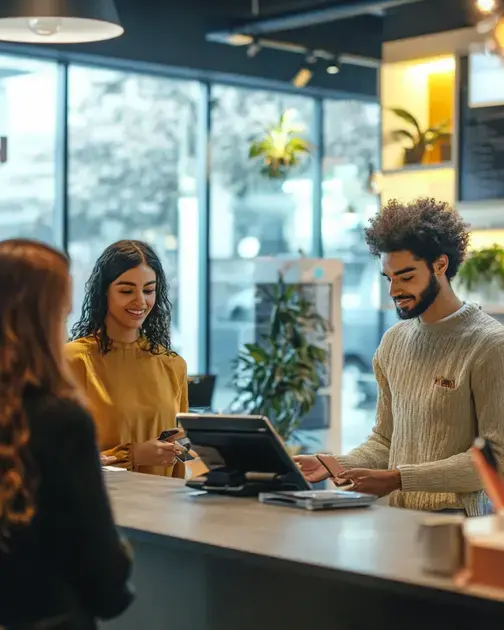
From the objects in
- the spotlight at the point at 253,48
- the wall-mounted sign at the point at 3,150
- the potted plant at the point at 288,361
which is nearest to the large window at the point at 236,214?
the spotlight at the point at 253,48

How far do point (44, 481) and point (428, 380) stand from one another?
Answer: 1875 mm

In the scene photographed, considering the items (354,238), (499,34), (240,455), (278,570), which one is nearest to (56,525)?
(278,570)

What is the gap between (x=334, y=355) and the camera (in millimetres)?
9055

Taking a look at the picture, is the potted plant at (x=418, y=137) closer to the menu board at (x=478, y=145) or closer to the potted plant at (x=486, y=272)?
the menu board at (x=478, y=145)

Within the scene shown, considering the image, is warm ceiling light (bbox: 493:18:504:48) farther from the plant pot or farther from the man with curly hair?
the plant pot

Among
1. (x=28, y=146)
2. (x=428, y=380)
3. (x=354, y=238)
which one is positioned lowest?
(x=428, y=380)

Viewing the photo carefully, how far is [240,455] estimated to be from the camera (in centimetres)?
340

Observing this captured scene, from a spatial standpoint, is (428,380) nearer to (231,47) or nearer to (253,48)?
(253,48)

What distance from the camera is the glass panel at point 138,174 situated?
30.1 ft

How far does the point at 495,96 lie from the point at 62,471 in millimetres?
5380

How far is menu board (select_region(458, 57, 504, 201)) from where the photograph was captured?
705cm

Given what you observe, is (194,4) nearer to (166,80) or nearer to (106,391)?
(166,80)

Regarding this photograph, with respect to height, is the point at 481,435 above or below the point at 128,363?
below

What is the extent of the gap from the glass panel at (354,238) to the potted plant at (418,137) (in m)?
3.68
